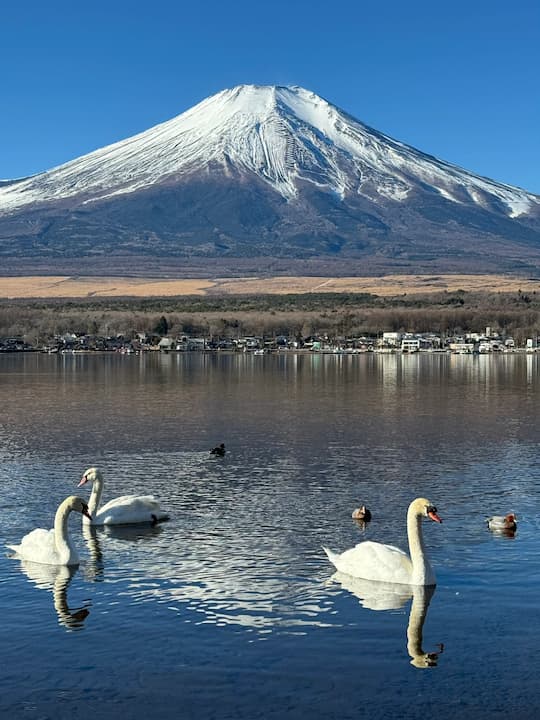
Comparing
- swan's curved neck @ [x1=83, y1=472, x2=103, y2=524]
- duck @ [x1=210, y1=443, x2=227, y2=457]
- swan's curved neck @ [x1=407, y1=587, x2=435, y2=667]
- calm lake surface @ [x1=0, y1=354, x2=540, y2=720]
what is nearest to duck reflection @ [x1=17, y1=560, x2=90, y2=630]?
calm lake surface @ [x1=0, y1=354, x2=540, y2=720]

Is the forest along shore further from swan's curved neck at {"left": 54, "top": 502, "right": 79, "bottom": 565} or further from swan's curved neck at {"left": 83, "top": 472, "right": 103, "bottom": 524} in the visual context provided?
swan's curved neck at {"left": 54, "top": 502, "right": 79, "bottom": 565}

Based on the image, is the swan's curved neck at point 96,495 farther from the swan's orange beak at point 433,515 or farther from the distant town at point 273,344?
the distant town at point 273,344

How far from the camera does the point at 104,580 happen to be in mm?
13891

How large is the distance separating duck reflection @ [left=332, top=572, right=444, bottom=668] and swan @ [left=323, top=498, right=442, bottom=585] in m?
0.08

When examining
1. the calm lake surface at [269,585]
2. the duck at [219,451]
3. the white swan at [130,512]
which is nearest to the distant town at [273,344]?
the calm lake surface at [269,585]

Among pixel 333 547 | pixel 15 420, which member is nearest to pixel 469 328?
pixel 15 420

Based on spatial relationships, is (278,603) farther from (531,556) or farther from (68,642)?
(531,556)

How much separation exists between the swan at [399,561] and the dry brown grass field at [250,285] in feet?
495

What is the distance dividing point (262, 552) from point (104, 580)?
2370 millimetres

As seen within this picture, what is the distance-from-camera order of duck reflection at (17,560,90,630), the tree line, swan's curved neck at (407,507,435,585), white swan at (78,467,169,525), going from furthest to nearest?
the tree line < white swan at (78,467,169,525) < swan's curved neck at (407,507,435,585) < duck reflection at (17,560,90,630)

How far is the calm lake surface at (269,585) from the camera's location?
10.2m

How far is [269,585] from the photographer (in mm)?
13461

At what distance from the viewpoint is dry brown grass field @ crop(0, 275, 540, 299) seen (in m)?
173

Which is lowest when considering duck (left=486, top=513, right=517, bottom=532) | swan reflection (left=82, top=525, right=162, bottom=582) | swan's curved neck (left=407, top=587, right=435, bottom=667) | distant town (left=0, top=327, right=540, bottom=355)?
swan's curved neck (left=407, top=587, right=435, bottom=667)
